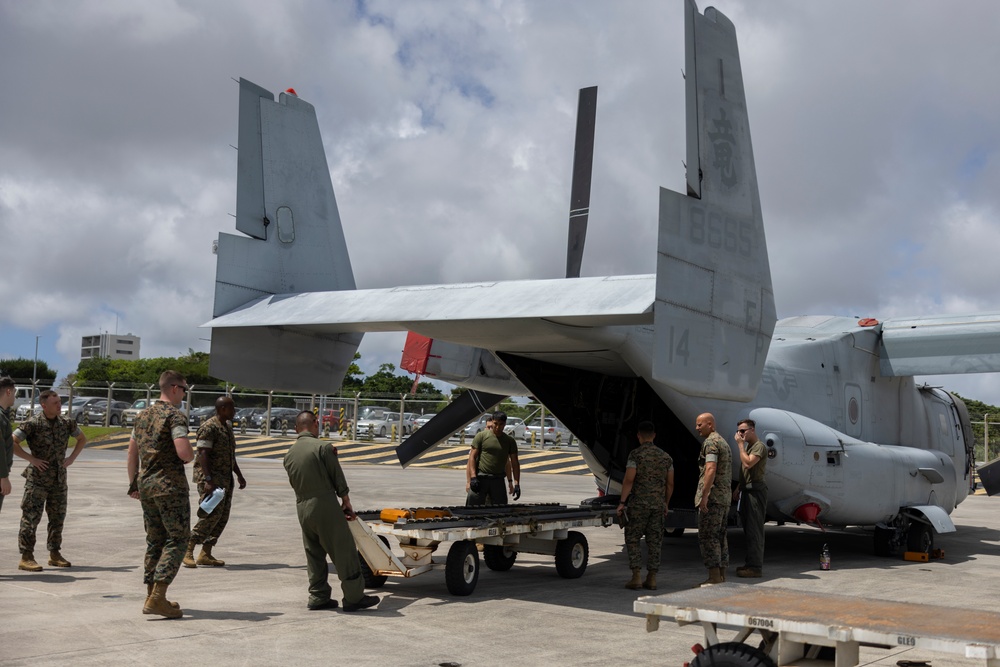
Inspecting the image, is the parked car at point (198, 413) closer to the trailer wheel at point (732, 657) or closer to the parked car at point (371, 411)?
the parked car at point (371, 411)

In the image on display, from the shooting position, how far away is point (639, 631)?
23.9ft

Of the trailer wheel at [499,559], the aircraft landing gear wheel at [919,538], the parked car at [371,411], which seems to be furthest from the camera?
the parked car at [371,411]

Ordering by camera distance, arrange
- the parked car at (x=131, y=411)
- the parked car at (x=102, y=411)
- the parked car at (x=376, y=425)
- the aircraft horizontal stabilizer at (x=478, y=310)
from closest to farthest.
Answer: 1. the aircraft horizontal stabilizer at (x=478, y=310)
2. the parked car at (x=376, y=425)
3. the parked car at (x=131, y=411)
4. the parked car at (x=102, y=411)

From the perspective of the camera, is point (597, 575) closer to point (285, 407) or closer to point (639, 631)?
point (639, 631)

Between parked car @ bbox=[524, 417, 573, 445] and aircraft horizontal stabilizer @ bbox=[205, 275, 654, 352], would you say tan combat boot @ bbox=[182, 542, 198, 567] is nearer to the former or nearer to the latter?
aircraft horizontal stabilizer @ bbox=[205, 275, 654, 352]

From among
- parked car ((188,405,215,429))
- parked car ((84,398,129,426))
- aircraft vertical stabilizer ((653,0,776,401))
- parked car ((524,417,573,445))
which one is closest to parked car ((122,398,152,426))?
parked car ((84,398,129,426))

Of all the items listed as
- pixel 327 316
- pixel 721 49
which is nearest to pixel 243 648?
pixel 327 316

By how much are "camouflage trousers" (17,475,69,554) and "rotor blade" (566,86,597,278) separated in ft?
19.5

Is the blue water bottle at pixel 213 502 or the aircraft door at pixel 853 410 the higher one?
the aircraft door at pixel 853 410

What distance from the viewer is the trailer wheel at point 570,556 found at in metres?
9.75

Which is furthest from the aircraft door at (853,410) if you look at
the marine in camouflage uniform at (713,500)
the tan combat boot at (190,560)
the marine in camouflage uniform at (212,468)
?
the tan combat boot at (190,560)

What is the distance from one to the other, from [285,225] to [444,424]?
3.47 metres

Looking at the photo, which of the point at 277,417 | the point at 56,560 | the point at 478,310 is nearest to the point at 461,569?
the point at 478,310

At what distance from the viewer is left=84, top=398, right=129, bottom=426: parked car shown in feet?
134
